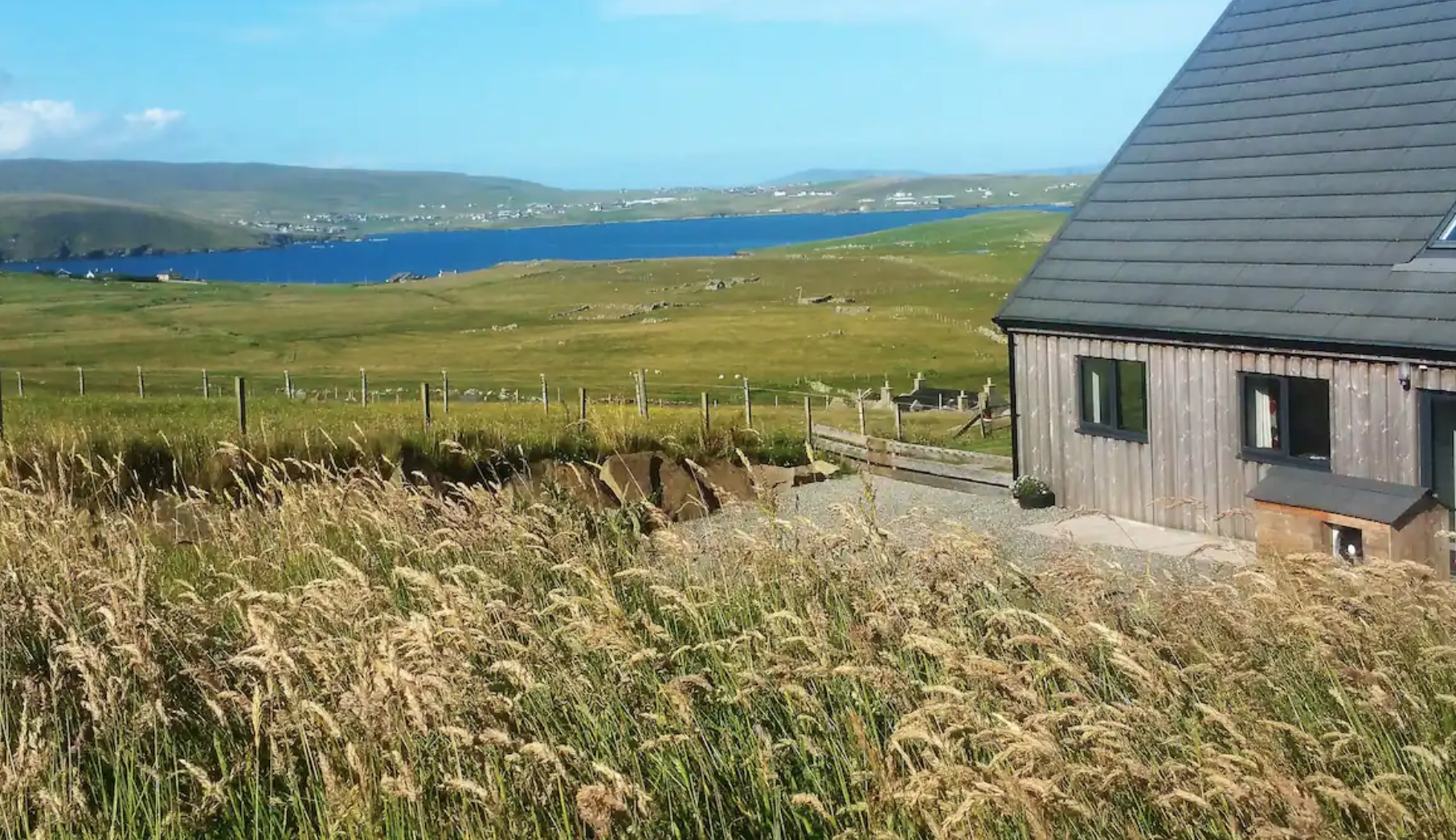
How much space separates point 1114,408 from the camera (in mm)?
20156

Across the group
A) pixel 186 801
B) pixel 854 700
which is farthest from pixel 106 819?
pixel 854 700

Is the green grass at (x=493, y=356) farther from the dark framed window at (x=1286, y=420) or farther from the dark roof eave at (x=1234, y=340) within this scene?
the dark framed window at (x=1286, y=420)

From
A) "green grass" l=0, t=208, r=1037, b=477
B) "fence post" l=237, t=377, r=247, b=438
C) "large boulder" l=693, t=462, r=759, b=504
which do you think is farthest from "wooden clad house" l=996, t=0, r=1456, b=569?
"fence post" l=237, t=377, r=247, b=438

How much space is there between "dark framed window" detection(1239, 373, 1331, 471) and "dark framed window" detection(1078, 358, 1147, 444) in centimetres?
171

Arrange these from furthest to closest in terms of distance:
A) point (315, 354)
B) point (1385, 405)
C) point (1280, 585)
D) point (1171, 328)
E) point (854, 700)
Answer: point (315, 354)
point (1171, 328)
point (1385, 405)
point (1280, 585)
point (854, 700)

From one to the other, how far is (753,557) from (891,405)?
3576cm

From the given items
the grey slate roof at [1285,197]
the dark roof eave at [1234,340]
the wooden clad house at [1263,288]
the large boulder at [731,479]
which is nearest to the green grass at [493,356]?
the large boulder at [731,479]

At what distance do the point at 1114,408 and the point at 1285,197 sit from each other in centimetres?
363

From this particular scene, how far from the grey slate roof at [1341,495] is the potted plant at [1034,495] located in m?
5.01

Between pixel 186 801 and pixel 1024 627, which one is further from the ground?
pixel 1024 627

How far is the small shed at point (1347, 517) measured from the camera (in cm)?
1475

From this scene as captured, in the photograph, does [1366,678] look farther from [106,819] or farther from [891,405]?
[891,405]

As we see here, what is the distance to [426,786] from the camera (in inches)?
207

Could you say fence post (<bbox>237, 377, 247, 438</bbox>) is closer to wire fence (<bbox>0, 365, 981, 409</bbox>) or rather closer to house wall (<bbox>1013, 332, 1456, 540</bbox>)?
house wall (<bbox>1013, 332, 1456, 540</bbox>)
